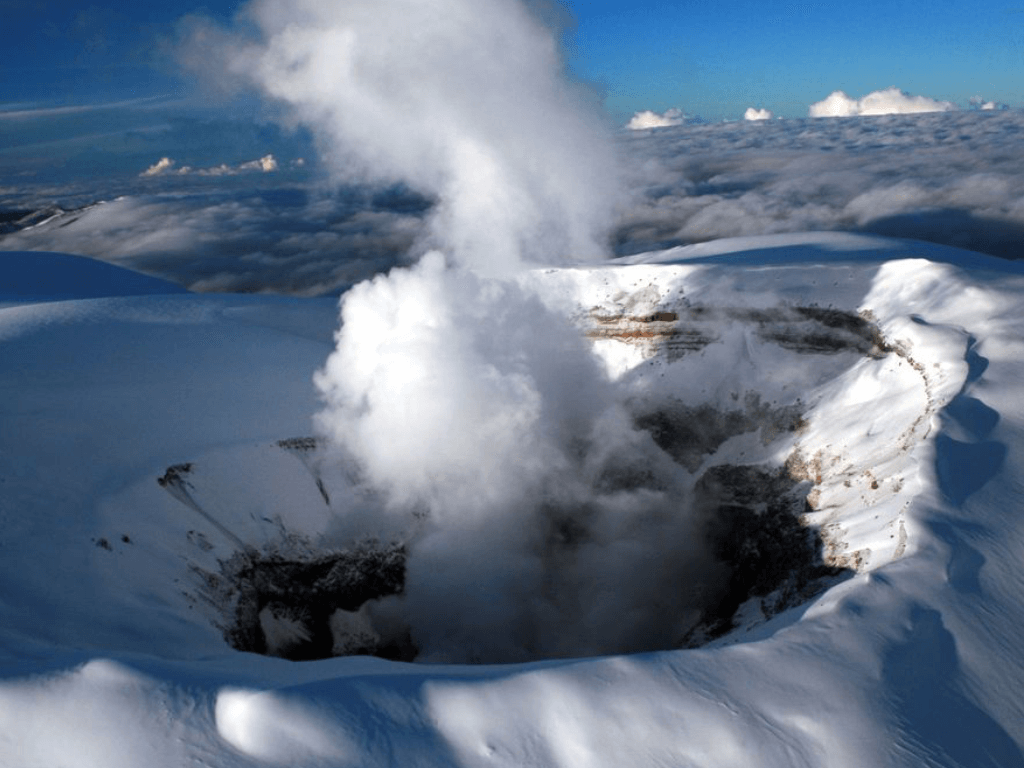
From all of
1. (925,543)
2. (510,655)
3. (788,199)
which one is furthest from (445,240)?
(788,199)

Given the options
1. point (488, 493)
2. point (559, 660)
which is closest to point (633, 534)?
point (488, 493)

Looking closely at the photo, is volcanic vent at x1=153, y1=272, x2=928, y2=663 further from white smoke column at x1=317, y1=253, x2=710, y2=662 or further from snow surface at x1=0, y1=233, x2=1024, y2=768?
snow surface at x1=0, y1=233, x2=1024, y2=768

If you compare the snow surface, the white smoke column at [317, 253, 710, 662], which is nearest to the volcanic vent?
the white smoke column at [317, 253, 710, 662]

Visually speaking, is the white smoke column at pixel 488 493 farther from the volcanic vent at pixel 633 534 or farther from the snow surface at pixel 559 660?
the snow surface at pixel 559 660

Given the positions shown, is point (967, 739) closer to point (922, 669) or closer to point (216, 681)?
point (922, 669)

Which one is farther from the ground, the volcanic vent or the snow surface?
the snow surface

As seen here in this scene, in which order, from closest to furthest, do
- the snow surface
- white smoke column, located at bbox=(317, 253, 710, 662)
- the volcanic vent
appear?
the snow surface
the volcanic vent
white smoke column, located at bbox=(317, 253, 710, 662)

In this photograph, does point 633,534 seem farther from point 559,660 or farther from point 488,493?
point 559,660

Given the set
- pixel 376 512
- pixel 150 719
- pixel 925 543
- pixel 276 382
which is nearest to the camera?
pixel 150 719
